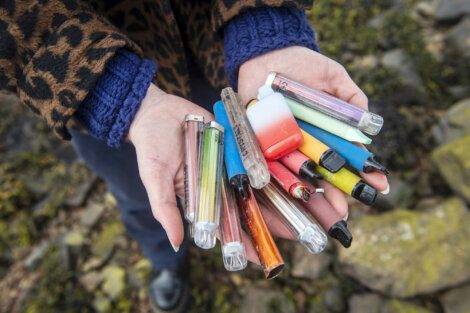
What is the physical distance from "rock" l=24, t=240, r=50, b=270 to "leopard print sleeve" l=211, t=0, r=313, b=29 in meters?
2.49

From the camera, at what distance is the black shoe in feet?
9.45

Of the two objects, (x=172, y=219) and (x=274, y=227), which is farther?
(x=274, y=227)

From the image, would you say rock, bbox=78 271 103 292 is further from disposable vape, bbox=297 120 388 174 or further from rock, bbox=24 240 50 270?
disposable vape, bbox=297 120 388 174

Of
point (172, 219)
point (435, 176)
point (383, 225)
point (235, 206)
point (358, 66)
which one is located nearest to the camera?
point (172, 219)

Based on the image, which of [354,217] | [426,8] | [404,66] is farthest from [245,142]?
[426,8]

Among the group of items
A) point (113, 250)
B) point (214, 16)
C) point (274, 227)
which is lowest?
point (113, 250)

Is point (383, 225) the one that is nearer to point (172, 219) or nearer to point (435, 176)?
point (435, 176)

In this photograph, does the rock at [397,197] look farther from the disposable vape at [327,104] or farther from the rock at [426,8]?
the rock at [426,8]

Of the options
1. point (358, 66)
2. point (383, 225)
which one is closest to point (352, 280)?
point (383, 225)

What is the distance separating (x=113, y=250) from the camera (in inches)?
128

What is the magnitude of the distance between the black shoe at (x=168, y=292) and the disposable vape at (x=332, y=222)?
1644 mm

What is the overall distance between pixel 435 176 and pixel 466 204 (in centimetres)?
34

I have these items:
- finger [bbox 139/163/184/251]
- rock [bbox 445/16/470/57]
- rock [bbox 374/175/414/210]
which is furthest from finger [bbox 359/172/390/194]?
rock [bbox 445/16/470/57]

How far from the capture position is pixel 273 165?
167 centimetres
